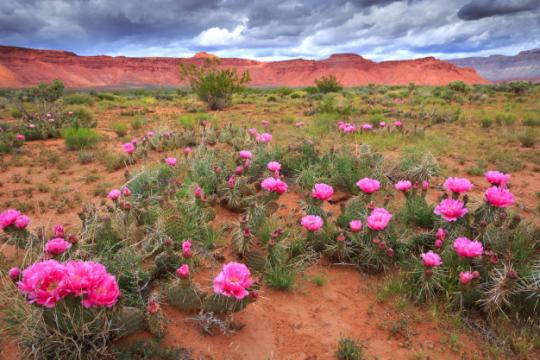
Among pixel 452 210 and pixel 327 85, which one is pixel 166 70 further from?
pixel 452 210

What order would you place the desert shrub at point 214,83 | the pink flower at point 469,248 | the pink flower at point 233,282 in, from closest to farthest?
the pink flower at point 233,282
the pink flower at point 469,248
the desert shrub at point 214,83

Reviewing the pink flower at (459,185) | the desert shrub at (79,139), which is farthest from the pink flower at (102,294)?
the desert shrub at (79,139)

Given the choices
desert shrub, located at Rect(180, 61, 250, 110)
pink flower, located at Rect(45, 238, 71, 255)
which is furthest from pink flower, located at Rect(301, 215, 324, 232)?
desert shrub, located at Rect(180, 61, 250, 110)

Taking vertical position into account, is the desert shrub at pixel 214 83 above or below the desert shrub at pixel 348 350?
above

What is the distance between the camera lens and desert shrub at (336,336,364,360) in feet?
7.12

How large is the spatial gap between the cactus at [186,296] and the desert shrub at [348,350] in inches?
38.2

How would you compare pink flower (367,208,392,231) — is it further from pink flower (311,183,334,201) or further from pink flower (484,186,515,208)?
pink flower (484,186,515,208)

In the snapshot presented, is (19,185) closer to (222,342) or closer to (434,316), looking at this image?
(222,342)

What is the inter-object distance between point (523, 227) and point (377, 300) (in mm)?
1566

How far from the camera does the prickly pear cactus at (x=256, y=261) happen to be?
2967 mm

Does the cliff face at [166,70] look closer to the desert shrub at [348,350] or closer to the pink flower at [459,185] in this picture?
the pink flower at [459,185]

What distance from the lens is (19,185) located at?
215 inches

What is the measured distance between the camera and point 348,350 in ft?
7.16

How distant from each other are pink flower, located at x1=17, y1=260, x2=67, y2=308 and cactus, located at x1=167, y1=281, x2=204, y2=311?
0.81 metres
